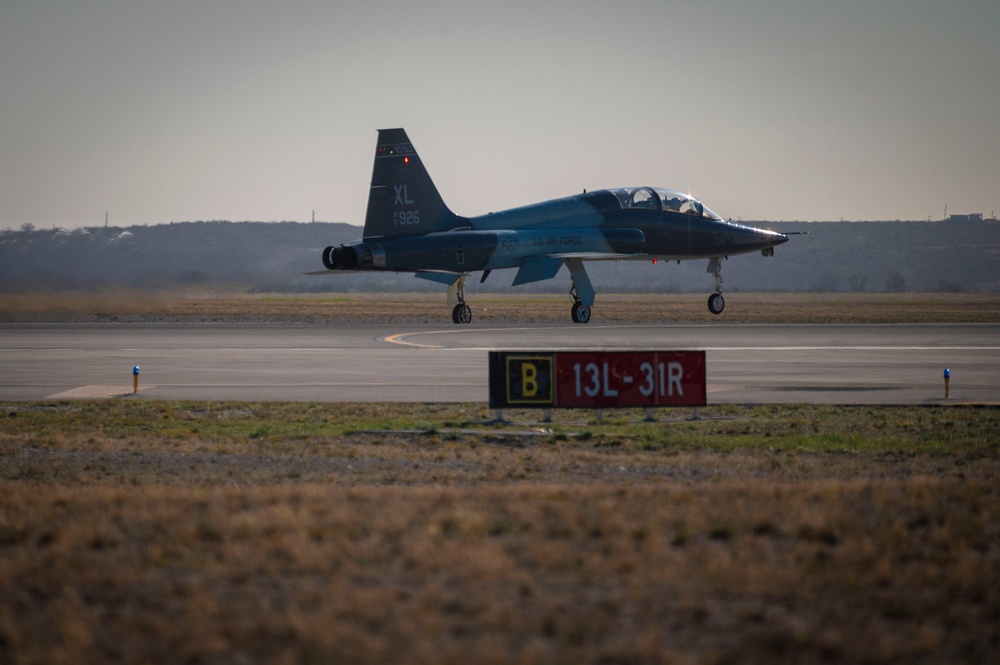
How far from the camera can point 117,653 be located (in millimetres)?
6145

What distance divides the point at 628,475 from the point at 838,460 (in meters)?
3.33

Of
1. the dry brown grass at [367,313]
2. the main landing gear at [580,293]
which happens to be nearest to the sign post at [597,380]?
the dry brown grass at [367,313]

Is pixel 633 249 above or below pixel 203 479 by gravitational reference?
above

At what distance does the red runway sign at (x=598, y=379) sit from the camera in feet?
61.5

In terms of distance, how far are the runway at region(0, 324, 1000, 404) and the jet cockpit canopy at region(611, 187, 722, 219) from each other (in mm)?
5416

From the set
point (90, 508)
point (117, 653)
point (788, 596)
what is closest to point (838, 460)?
point (788, 596)

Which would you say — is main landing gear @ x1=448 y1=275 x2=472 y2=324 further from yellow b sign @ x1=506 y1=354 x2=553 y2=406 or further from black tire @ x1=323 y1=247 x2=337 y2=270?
yellow b sign @ x1=506 y1=354 x2=553 y2=406

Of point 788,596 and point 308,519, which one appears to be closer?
point 788,596

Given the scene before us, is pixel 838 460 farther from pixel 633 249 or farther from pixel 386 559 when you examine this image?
pixel 633 249

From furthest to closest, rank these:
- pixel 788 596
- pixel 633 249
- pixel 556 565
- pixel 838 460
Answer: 1. pixel 633 249
2. pixel 838 460
3. pixel 556 565
4. pixel 788 596

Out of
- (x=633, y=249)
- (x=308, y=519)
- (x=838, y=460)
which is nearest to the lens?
(x=308, y=519)

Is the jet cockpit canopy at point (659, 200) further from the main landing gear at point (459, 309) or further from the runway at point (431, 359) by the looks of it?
the main landing gear at point (459, 309)

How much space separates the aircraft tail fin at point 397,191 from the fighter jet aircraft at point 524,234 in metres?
0.04

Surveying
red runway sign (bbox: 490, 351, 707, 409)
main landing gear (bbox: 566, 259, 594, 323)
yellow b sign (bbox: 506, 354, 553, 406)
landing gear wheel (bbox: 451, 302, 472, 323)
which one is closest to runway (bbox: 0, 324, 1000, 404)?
landing gear wheel (bbox: 451, 302, 472, 323)
